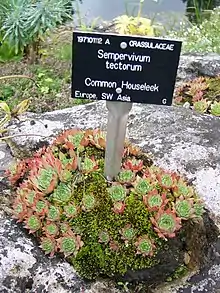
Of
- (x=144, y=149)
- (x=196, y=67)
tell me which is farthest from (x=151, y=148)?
(x=196, y=67)

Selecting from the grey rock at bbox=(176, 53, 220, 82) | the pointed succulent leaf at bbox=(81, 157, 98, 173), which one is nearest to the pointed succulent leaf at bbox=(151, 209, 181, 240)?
the pointed succulent leaf at bbox=(81, 157, 98, 173)

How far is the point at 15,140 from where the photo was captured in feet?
7.77

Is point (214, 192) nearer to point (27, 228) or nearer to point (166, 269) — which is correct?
point (166, 269)

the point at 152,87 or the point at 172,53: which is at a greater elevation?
the point at 172,53

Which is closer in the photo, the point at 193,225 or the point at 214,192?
the point at 193,225

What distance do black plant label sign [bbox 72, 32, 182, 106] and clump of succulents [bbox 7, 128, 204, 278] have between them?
0.30 metres

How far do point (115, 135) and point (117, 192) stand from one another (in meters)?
0.21

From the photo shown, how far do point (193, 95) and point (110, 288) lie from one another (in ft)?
4.99

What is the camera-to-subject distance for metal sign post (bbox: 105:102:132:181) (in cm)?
188

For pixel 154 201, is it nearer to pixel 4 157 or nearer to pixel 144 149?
pixel 144 149

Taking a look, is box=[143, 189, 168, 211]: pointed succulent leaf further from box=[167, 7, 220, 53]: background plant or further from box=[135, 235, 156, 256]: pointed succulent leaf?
box=[167, 7, 220, 53]: background plant

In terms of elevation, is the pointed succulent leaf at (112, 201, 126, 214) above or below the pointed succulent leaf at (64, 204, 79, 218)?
above

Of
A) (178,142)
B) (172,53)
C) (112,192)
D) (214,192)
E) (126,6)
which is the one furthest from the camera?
(126,6)

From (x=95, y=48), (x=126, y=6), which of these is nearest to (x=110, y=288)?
(x=95, y=48)
